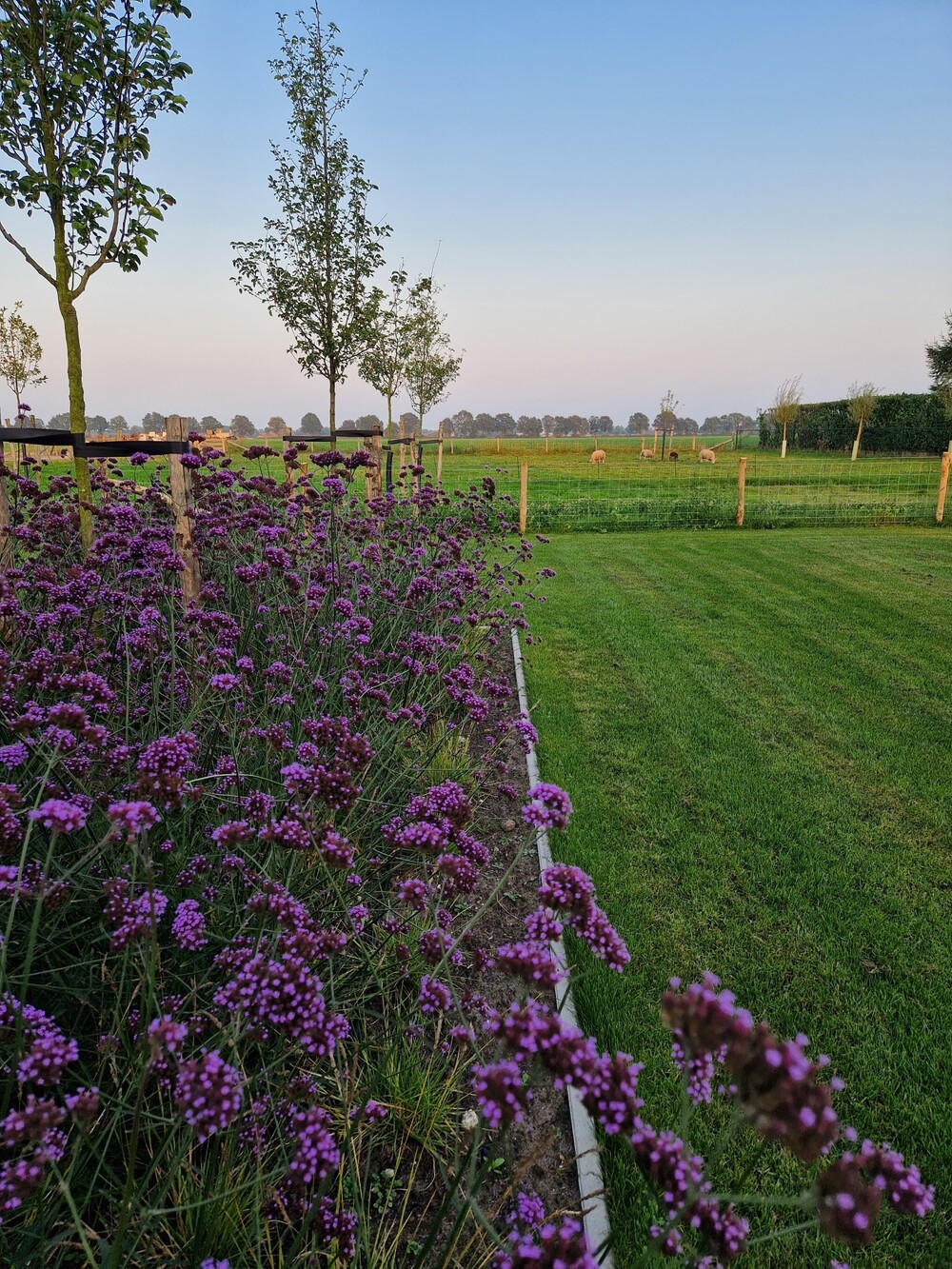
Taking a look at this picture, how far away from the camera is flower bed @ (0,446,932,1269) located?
1.00 metres

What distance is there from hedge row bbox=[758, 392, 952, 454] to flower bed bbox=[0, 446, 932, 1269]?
34.9 meters

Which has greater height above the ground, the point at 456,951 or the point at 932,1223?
the point at 456,951

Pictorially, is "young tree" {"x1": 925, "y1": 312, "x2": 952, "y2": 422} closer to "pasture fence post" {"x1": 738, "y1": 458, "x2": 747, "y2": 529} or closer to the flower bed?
"pasture fence post" {"x1": 738, "y1": 458, "x2": 747, "y2": 529}

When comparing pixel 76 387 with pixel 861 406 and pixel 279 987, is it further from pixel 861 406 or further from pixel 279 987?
pixel 861 406

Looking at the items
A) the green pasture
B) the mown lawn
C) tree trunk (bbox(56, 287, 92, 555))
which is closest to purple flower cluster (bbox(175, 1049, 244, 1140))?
the mown lawn

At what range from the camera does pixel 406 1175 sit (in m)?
2.00

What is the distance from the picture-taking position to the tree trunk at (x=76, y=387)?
420 centimetres

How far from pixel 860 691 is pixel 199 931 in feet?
18.9

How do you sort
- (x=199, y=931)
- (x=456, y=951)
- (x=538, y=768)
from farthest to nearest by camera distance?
(x=538, y=768)
(x=456, y=951)
(x=199, y=931)

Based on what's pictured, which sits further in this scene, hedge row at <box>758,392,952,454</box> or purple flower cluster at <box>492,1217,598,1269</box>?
hedge row at <box>758,392,952,454</box>

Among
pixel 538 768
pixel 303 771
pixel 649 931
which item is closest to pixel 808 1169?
pixel 649 931

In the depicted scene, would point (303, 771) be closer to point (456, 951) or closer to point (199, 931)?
point (199, 931)

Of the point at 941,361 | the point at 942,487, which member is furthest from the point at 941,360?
the point at 942,487

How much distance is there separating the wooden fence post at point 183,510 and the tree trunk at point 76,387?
0.75 m
